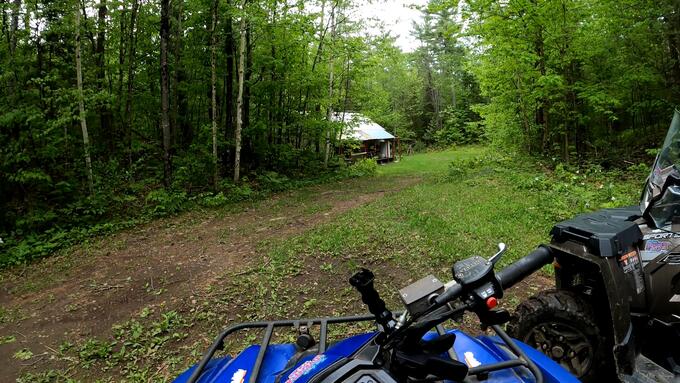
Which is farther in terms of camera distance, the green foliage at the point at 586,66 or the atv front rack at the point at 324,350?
the green foliage at the point at 586,66

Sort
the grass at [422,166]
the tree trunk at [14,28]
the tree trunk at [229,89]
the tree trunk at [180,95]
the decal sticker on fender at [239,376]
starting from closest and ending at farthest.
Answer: the decal sticker on fender at [239,376]
the tree trunk at [14,28]
the tree trunk at [180,95]
the tree trunk at [229,89]
the grass at [422,166]

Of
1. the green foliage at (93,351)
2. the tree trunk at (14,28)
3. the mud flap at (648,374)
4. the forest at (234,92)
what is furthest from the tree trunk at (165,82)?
the mud flap at (648,374)

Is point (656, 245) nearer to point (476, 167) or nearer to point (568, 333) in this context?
point (568, 333)

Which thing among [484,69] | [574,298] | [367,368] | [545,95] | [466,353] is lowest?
[574,298]

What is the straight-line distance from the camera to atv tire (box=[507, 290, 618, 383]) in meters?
2.69

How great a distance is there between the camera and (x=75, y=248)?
8.14 meters

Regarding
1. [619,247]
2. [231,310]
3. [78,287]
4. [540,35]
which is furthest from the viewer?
[540,35]

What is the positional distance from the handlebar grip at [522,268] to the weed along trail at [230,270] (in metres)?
2.37

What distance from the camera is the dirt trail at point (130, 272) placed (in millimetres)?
5082

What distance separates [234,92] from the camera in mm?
15086

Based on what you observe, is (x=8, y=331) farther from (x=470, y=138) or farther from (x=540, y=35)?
(x=470, y=138)

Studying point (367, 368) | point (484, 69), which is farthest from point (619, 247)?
point (484, 69)

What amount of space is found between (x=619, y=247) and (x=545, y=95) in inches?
404

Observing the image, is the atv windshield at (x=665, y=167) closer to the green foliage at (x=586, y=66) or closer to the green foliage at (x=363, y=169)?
the green foliage at (x=586, y=66)
